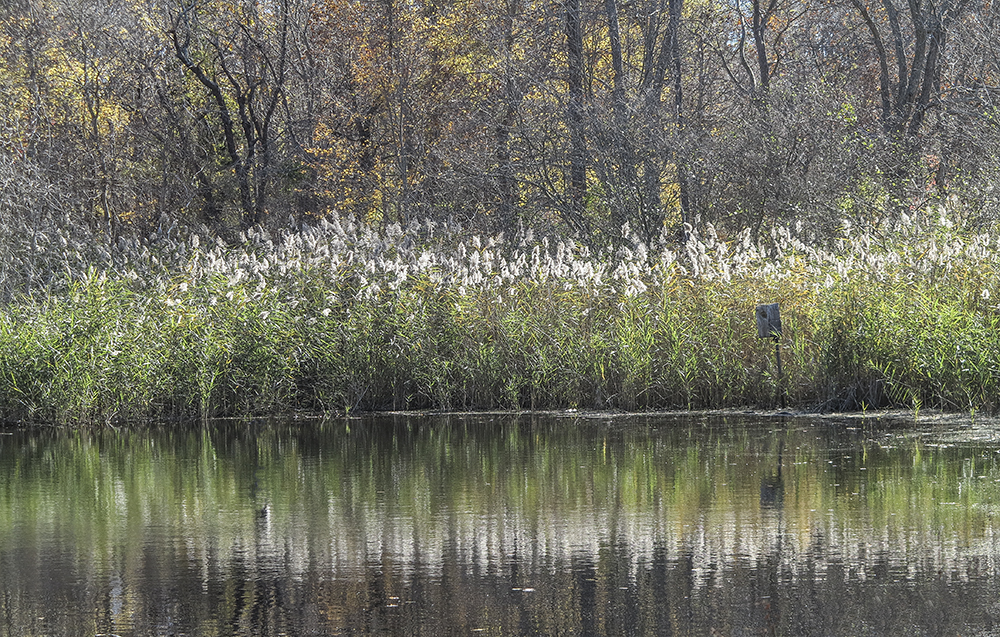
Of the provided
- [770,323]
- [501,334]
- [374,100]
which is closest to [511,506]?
[770,323]

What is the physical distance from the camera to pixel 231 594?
5.86m

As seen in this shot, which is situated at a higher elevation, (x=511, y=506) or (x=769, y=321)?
(x=769, y=321)

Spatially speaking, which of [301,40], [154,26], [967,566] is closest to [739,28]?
[301,40]

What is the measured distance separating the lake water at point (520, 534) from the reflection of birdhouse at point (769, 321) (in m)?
1.11

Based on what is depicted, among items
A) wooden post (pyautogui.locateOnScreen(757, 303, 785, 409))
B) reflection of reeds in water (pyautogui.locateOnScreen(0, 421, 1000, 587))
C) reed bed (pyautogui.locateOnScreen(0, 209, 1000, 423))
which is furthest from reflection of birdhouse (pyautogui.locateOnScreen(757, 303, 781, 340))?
reflection of reeds in water (pyautogui.locateOnScreen(0, 421, 1000, 587))

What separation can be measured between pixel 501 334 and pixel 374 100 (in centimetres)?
1343

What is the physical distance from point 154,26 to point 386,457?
696 inches

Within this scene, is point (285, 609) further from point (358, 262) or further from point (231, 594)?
point (358, 262)

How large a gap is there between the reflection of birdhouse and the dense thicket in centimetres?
822

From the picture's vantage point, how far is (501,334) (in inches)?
536

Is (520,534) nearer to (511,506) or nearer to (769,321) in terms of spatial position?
(511,506)

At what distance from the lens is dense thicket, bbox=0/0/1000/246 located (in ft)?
72.5

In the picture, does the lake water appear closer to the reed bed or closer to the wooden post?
the wooden post

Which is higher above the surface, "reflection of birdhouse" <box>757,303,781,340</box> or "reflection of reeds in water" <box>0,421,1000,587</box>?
"reflection of birdhouse" <box>757,303,781,340</box>
